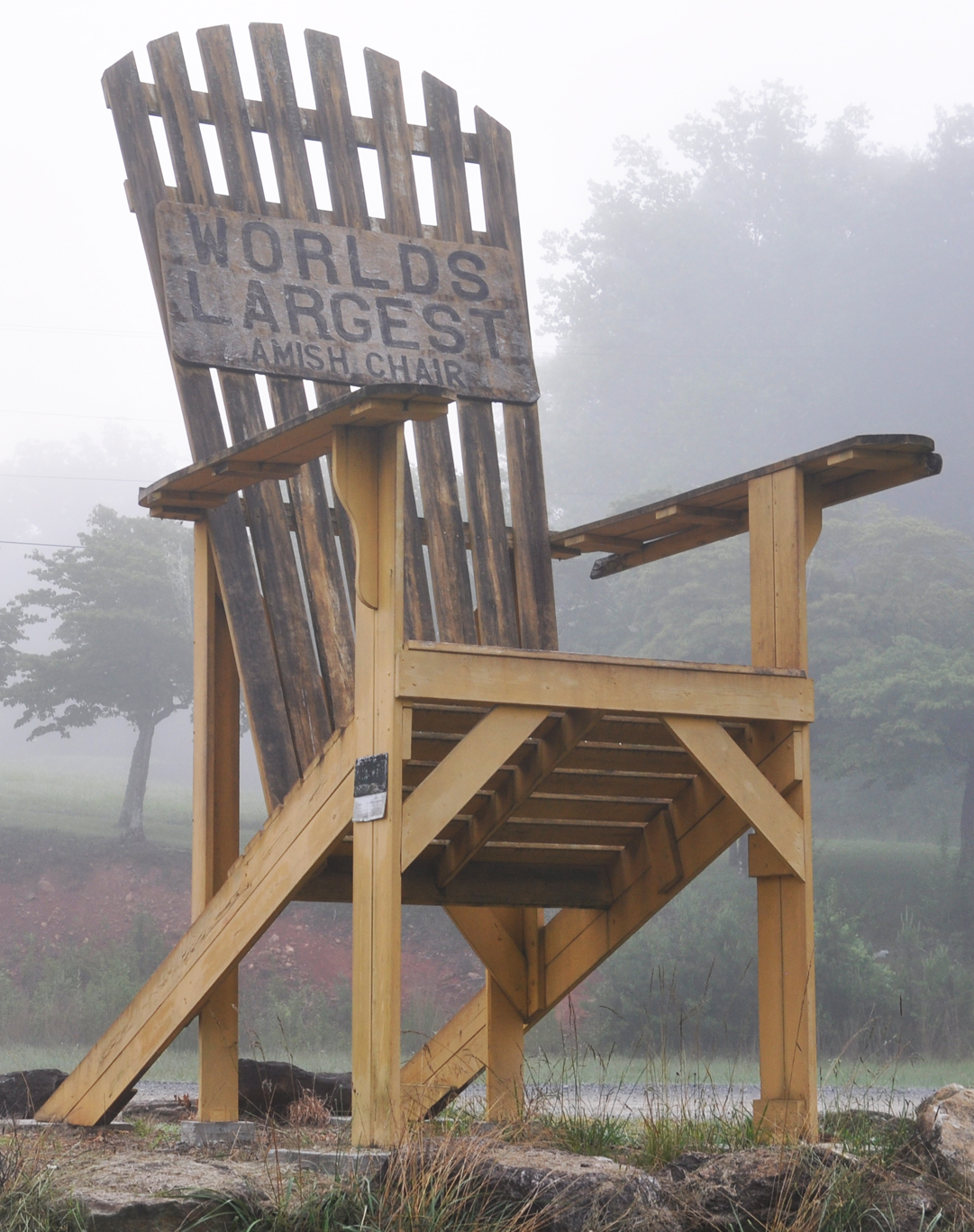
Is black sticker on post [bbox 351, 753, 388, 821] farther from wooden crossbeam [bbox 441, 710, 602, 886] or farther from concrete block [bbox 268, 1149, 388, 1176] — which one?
concrete block [bbox 268, 1149, 388, 1176]

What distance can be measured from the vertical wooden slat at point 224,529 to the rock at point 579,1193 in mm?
1985

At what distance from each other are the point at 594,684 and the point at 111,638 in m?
26.1

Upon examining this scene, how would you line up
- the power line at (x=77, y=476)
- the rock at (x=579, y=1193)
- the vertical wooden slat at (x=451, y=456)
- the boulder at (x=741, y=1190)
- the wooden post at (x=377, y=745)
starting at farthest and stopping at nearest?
the power line at (x=77, y=476), the vertical wooden slat at (x=451, y=456), the wooden post at (x=377, y=745), the boulder at (x=741, y=1190), the rock at (x=579, y=1193)

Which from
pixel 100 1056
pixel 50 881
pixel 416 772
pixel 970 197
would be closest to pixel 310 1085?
pixel 100 1056

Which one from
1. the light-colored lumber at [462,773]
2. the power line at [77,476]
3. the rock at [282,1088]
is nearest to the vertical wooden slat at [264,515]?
the light-colored lumber at [462,773]

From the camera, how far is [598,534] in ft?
20.9

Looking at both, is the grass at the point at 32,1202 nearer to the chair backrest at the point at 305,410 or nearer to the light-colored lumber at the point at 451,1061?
the chair backrest at the point at 305,410

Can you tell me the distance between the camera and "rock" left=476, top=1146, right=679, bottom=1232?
3807 mm

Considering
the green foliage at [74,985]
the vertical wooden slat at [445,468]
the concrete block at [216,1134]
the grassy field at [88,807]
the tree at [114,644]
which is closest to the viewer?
the concrete block at [216,1134]

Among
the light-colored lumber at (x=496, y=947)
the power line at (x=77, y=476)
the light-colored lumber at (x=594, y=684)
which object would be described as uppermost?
the power line at (x=77, y=476)

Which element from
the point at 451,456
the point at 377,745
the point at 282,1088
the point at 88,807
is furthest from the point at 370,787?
the point at 88,807

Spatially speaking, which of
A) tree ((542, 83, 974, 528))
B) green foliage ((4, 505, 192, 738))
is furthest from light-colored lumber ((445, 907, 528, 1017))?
tree ((542, 83, 974, 528))

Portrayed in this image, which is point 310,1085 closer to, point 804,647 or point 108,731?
point 804,647

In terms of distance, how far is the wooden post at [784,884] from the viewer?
4.97 m
